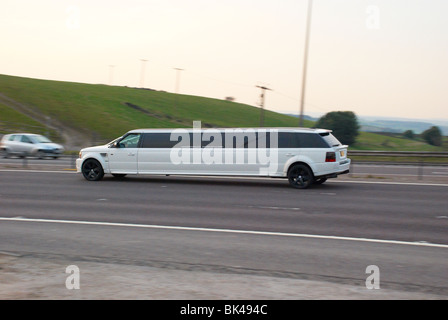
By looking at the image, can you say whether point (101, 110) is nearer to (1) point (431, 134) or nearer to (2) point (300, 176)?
(1) point (431, 134)

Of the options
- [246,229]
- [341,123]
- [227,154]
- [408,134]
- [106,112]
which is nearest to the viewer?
[246,229]

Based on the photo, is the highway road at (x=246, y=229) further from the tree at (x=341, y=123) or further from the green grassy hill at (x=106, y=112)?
the tree at (x=341, y=123)

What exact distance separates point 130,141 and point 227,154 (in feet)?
12.0

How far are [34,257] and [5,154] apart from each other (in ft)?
91.1

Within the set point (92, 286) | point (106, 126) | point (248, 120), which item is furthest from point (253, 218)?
point (248, 120)

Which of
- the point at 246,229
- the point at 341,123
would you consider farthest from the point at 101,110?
the point at 246,229

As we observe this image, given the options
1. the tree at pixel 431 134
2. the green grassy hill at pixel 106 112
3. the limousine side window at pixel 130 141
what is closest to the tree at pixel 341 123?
the green grassy hill at pixel 106 112

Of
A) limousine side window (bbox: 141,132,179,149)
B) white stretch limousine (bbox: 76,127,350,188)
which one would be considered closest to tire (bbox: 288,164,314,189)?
white stretch limousine (bbox: 76,127,350,188)

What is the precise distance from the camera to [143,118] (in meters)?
80.6

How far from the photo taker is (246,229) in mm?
10117

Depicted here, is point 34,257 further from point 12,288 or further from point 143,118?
point 143,118

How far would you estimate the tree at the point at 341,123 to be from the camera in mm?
76250

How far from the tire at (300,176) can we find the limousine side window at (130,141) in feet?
Answer: 18.1
